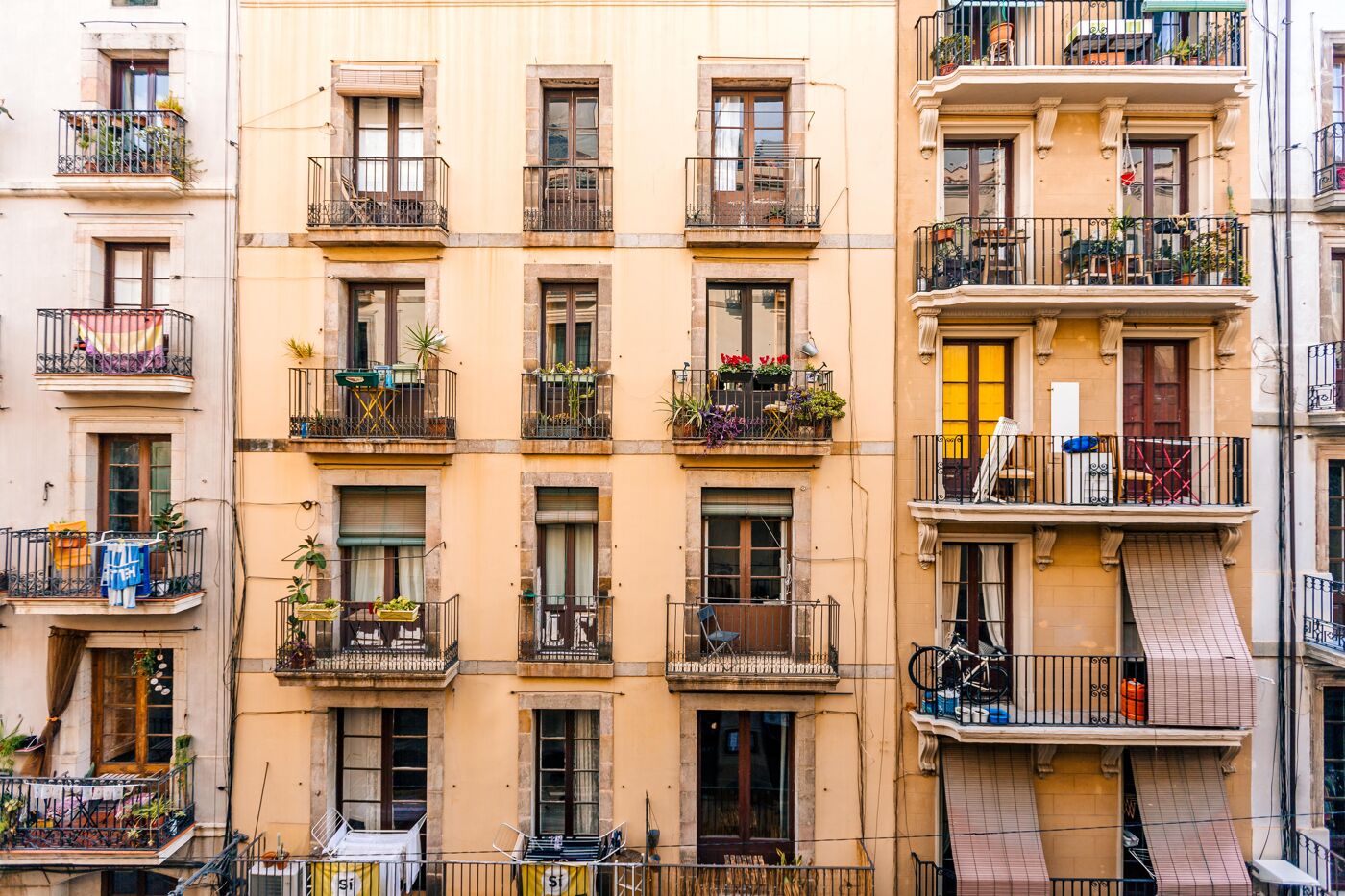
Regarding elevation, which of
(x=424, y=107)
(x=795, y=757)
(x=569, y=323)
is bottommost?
(x=795, y=757)

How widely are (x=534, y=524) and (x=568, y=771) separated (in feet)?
13.4

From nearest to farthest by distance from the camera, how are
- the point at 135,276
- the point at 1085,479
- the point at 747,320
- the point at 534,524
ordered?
the point at 1085,479, the point at 534,524, the point at 747,320, the point at 135,276

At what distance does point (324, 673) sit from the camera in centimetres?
1063

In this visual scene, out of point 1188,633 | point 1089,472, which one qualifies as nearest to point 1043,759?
point 1188,633

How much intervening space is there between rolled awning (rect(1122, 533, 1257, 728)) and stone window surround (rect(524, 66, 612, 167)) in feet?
34.6

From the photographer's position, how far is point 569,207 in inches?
456

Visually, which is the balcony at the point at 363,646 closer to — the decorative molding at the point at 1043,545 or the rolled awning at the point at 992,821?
the rolled awning at the point at 992,821

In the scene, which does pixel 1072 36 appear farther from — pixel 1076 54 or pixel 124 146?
pixel 124 146

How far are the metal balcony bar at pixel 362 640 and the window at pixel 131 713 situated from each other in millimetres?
2265

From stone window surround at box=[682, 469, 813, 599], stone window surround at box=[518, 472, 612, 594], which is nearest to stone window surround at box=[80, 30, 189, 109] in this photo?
stone window surround at box=[518, 472, 612, 594]

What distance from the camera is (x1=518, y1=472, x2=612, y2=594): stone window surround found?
11.4 metres

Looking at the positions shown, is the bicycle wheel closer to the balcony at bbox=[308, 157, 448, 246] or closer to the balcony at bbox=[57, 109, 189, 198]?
the balcony at bbox=[308, 157, 448, 246]

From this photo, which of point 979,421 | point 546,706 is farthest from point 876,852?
point 979,421

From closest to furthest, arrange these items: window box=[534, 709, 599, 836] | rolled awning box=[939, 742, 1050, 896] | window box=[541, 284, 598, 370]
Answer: rolled awning box=[939, 742, 1050, 896], window box=[534, 709, 599, 836], window box=[541, 284, 598, 370]
